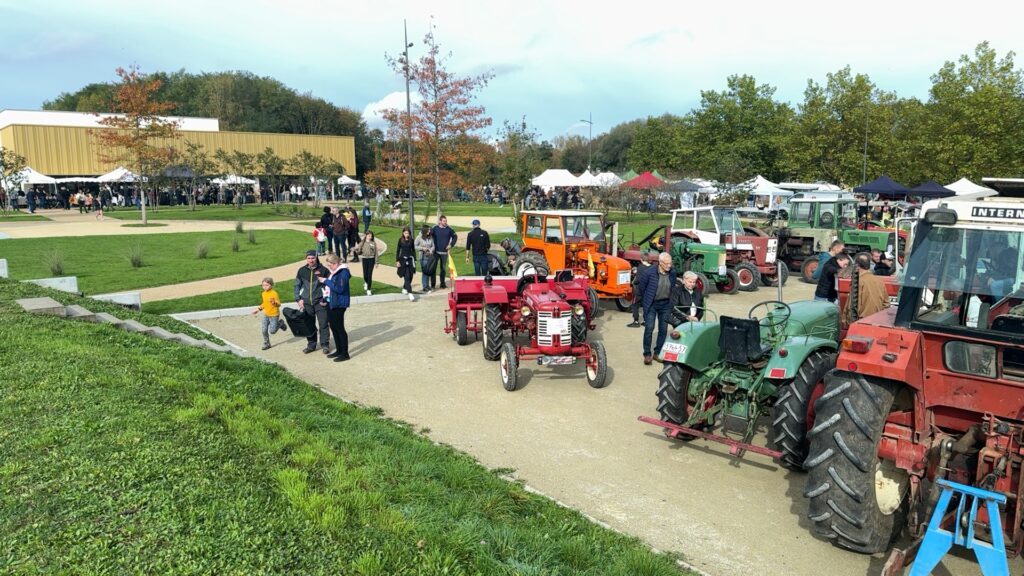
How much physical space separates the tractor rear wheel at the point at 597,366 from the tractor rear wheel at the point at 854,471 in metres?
3.93

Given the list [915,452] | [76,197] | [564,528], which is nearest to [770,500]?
[915,452]

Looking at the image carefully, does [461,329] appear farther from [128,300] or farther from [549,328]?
[128,300]

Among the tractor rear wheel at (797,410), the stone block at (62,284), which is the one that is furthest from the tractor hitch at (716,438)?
the stone block at (62,284)

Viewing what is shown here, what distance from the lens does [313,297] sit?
10.1 meters

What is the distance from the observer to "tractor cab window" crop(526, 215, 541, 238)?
14.1 meters

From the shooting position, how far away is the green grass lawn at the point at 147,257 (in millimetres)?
15719

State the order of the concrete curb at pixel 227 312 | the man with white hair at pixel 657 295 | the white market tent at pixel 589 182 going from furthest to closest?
the white market tent at pixel 589 182 → the concrete curb at pixel 227 312 → the man with white hair at pixel 657 295

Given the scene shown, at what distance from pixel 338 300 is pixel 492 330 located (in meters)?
2.25

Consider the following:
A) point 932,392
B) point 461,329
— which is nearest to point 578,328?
point 461,329

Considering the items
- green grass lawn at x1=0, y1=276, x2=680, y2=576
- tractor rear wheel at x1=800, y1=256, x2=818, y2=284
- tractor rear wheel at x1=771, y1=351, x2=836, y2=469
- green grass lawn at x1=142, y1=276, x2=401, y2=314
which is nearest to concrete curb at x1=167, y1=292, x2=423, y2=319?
green grass lawn at x1=142, y1=276, x2=401, y2=314

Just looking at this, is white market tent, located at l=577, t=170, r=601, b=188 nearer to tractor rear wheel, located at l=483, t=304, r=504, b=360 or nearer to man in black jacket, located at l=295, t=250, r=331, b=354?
man in black jacket, located at l=295, t=250, r=331, b=354

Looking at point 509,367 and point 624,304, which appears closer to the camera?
point 509,367

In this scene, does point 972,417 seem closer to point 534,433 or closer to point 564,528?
point 564,528

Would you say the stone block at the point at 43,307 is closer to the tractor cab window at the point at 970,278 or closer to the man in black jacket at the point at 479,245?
the man in black jacket at the point at 479,245
